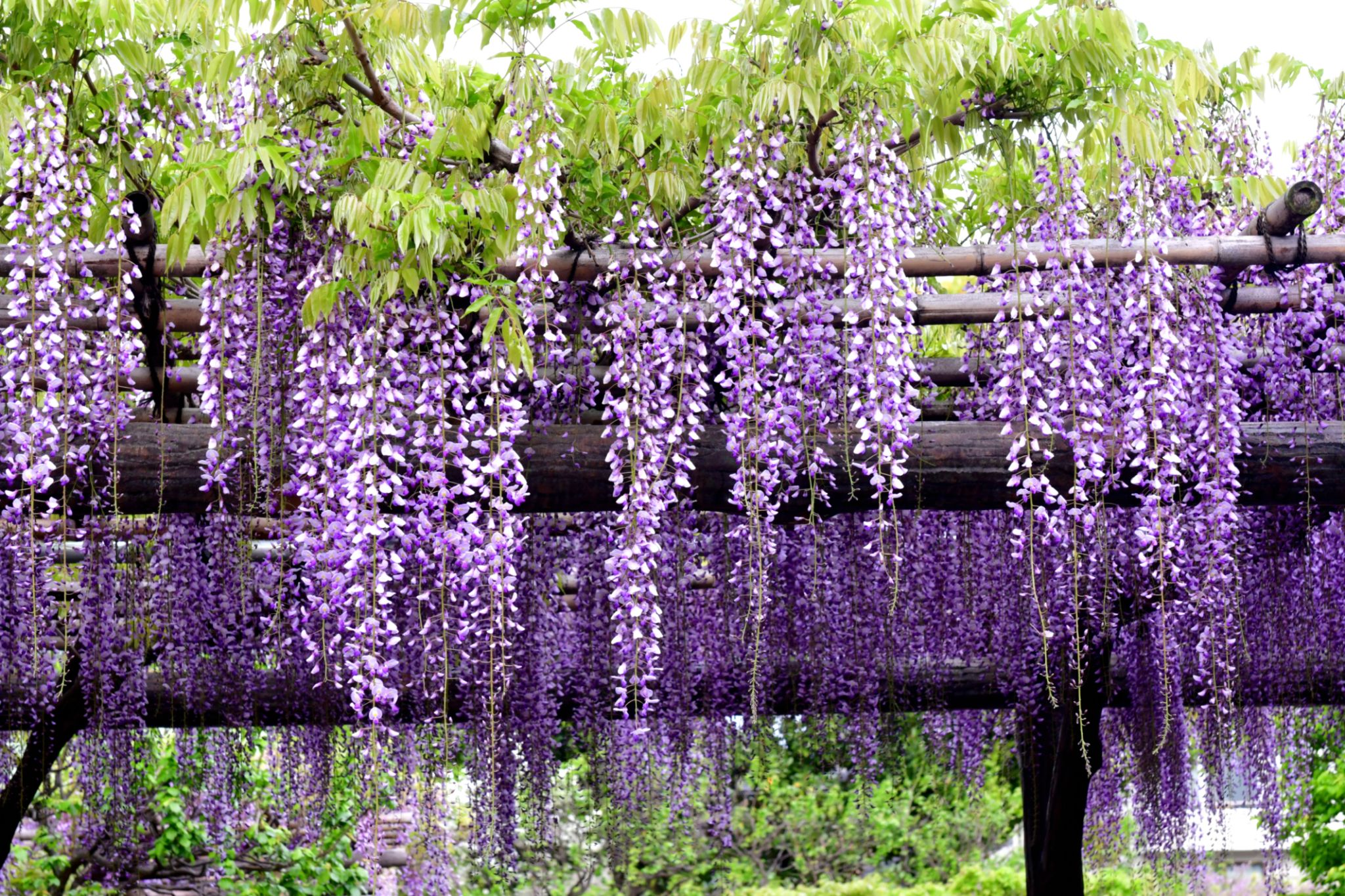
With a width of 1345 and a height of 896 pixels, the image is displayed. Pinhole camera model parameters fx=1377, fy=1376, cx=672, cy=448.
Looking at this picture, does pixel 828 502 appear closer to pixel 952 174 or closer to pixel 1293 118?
pixel 952 174

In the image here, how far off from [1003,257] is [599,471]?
1090mm

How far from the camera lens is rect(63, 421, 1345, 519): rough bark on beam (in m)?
3.30

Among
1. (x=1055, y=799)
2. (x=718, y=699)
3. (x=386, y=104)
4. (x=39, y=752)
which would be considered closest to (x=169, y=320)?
(x=386, y=104)

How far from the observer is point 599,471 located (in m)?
3.30

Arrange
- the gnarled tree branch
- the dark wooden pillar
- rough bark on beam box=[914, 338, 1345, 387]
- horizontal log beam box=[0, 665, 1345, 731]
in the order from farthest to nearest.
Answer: the dark wooden pillar, horizontal log beam box=[0, 665, 1345, 731], rough bark on beam box=[914, 338, 1345, 387], the gnarled tree branch

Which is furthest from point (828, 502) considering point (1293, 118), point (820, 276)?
point (1293, 118)

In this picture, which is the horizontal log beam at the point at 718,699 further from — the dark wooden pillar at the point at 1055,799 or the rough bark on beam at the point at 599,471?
the rough bark on beam at the point at 599,471

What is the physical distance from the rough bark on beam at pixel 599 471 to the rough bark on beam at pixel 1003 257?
385mm

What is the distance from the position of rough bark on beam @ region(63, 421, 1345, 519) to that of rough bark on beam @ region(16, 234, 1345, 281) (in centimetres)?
39

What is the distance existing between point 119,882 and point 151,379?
2.77 meters

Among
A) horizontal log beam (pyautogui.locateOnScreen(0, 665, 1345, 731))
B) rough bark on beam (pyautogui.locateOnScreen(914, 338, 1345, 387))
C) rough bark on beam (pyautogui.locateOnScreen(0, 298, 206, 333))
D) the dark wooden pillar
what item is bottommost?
the dark wooden pillar

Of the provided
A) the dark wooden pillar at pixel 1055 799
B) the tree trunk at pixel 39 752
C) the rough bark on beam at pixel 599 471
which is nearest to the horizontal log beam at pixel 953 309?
the rough bark on beam at pixel 599 471

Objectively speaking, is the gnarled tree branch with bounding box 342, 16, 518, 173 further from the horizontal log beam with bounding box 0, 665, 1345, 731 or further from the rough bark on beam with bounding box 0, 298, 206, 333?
the horizontal log beam with bounding box 0, 665, 1345, 731

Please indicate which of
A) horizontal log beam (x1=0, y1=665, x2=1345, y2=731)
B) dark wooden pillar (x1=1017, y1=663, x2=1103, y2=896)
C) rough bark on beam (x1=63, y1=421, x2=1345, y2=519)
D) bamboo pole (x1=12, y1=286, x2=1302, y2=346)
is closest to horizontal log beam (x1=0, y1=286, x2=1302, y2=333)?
bamboo pole (x1=12, y1=286, x2=1302, y2=346)
